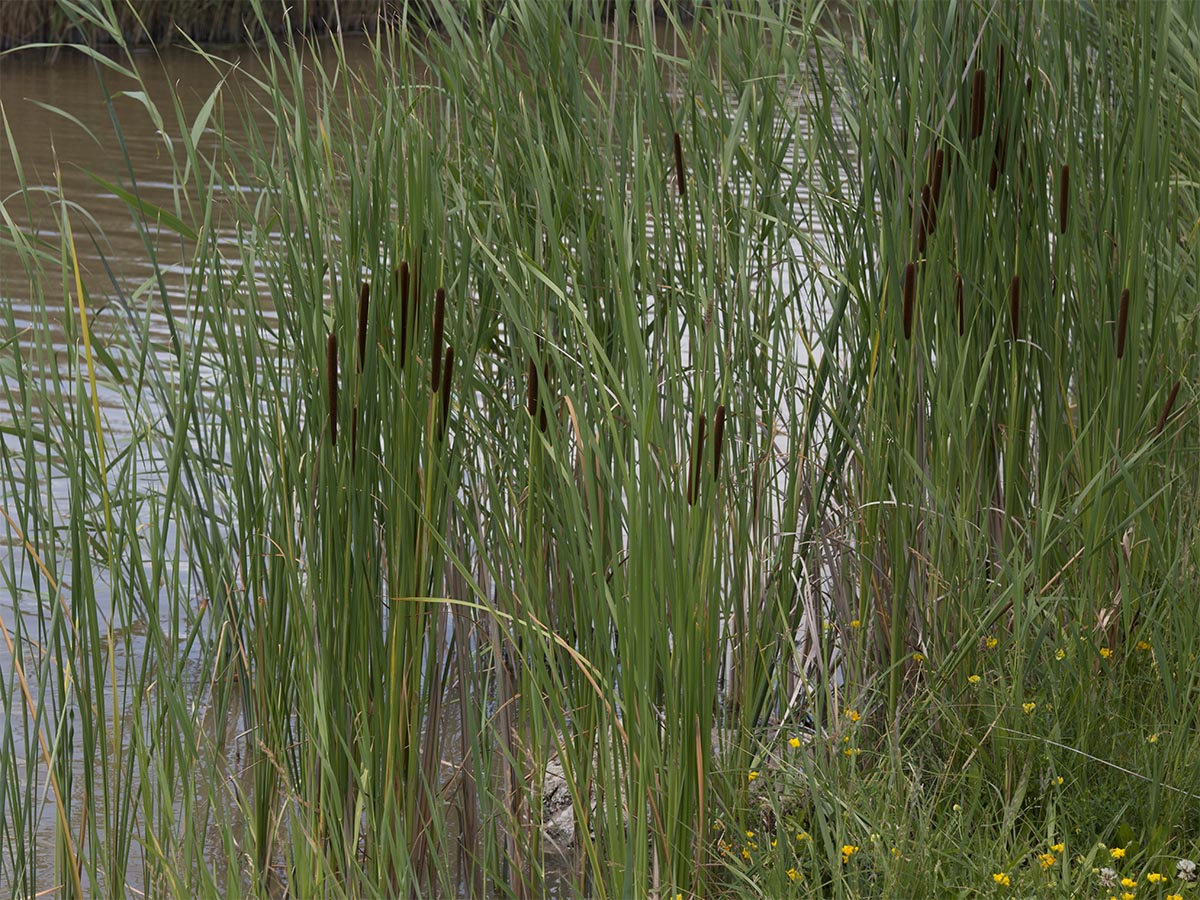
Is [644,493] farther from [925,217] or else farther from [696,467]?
[925,217]

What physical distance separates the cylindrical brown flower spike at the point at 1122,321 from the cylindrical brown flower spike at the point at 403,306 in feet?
3.22

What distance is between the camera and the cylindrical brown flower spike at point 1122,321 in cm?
189

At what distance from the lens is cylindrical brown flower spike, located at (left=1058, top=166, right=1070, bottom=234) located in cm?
198

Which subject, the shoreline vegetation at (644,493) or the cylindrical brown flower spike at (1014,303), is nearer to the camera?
the shoreline vegetation at (644,493)

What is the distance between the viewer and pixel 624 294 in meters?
1.54

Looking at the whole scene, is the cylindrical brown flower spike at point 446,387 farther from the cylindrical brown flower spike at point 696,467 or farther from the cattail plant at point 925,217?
the cattail plant at point 925,217

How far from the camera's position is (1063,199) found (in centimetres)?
201

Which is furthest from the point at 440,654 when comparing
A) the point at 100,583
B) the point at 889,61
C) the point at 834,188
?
the point at 100,583

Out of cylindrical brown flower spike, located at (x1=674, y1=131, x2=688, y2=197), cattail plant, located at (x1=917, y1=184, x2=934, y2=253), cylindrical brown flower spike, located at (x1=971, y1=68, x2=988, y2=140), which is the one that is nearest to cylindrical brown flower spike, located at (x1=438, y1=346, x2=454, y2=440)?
cylindrical brown flower spike, located at (x1=674, y1=131, x2=688, y2=197)

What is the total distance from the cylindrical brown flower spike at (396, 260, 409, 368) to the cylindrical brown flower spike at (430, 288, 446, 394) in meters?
0.03

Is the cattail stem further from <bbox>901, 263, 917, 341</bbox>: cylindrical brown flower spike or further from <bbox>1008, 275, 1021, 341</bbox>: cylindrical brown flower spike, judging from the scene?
<bbox>1008, 275, 1021, 341</bbox>: cylindrical brown flower spike

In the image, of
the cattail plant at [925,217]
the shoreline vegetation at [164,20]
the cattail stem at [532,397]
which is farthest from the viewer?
the shoreline vegetation at [164,20]

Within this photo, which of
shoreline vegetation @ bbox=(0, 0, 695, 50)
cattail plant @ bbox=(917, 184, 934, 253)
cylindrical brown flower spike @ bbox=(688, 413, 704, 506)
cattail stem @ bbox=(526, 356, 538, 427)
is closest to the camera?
cylindrical brown flower spike @ bbox=(688, 413, 704, 506)

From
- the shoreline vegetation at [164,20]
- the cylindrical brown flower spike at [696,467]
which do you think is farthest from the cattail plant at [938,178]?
the shoreline vegetation at [164,20]
